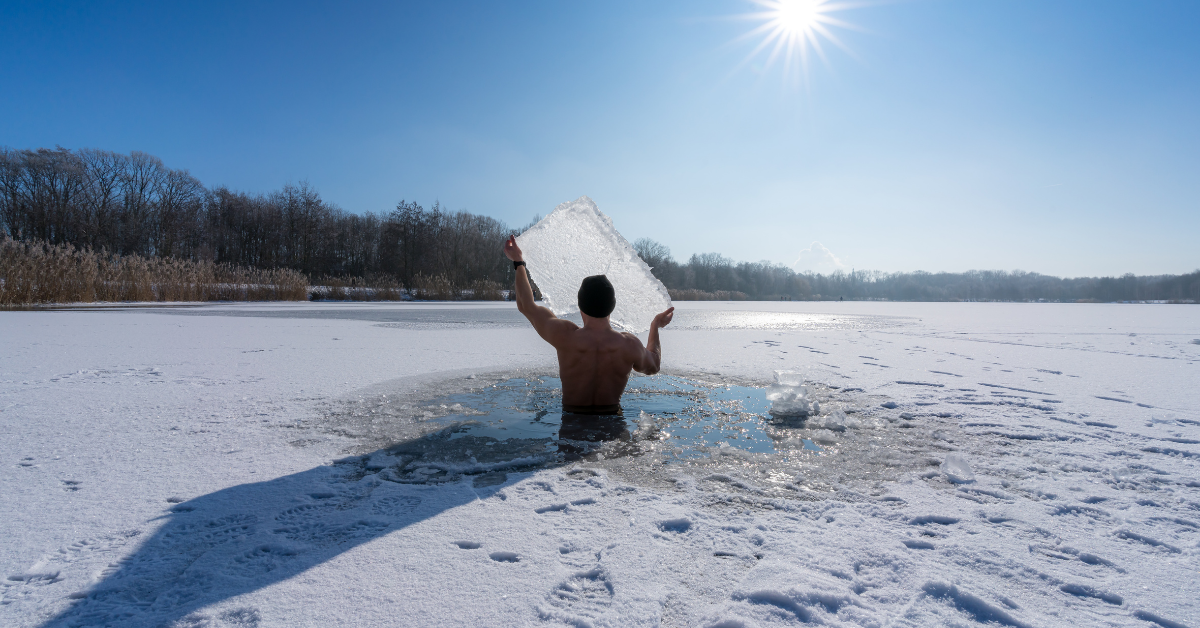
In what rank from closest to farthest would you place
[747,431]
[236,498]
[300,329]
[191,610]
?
[191,610] < [236,498] < [747,431] < [300,329]

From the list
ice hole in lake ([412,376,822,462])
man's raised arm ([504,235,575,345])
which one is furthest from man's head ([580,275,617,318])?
ice hole in lake ([412,376,822,462])

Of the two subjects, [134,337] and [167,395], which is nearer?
[167,395]

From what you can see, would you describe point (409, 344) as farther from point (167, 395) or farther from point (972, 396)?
point (972, 396)

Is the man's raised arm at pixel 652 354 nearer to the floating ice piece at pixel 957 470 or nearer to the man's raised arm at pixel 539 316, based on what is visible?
the man's raised arm at pixel 539 316

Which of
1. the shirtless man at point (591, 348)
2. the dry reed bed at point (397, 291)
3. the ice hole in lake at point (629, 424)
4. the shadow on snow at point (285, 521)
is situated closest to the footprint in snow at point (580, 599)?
the shadow on snow at point (285, 521)

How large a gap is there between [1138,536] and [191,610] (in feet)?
8.96

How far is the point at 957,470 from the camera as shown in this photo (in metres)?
2.22

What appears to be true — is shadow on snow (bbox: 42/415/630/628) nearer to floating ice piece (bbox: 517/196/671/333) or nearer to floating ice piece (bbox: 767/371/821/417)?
floating ice piece (bbox: 767/371/821/417)

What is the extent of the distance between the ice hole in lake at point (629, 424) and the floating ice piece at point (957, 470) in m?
0.56

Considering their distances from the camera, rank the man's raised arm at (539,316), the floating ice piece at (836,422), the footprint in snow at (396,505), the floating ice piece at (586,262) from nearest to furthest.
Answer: the footprint in snow at (396,505) < the floating ice piece at (836,422) < the man's raised arm at (539,316) < the floating ice piece at (586,262)

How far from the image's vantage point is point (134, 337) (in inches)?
250

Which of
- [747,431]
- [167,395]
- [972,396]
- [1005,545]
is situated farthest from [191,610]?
[972,396]

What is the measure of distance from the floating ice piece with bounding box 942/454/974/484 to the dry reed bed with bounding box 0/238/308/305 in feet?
55.2

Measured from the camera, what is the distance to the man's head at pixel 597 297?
3332mm
